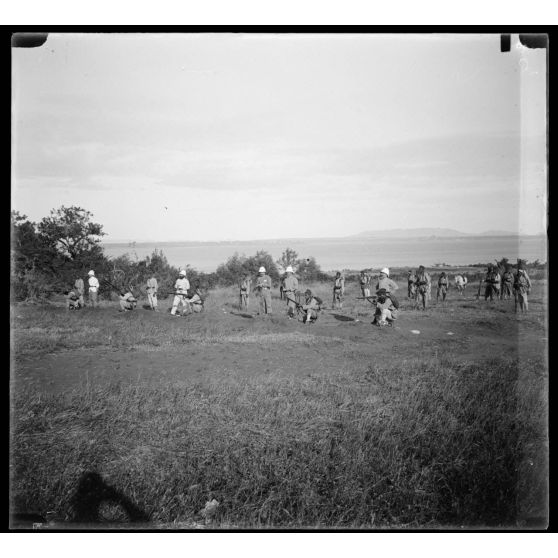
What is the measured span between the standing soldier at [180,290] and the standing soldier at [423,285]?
176 inches

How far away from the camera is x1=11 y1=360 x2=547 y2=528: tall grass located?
17.0ft

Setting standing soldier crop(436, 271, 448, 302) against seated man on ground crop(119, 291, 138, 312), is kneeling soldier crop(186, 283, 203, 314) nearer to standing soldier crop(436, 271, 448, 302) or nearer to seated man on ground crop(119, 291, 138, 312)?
seated man on ground crop(119, 291, 138, 312)

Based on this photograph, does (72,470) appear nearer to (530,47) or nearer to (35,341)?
(35,341)

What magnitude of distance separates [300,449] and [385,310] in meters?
3.61

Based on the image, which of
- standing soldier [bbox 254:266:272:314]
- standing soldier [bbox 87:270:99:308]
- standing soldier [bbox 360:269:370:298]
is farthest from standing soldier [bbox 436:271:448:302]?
standing soldier [bbox 87:270:99:308]

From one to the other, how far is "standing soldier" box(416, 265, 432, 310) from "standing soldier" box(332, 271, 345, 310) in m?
1.54

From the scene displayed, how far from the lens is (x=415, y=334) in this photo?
25.2ft

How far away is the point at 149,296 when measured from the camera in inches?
320

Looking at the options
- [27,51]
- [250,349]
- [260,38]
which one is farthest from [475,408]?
[27,51]

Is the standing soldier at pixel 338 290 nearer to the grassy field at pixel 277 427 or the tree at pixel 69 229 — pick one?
the grassy field at pixel 277 427

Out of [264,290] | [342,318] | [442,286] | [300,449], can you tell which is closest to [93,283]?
[264,290]

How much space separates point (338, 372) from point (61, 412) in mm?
3654

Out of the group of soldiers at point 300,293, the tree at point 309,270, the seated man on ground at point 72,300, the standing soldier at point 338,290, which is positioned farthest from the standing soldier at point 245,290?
the seated man on ground at point 72,300

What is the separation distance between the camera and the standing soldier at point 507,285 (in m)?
7.04
